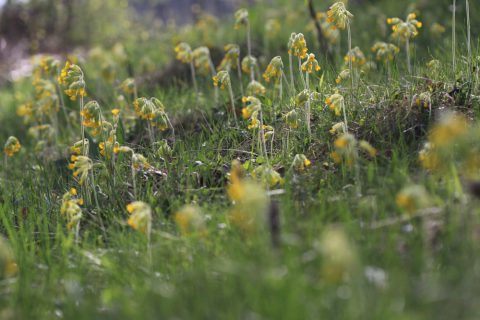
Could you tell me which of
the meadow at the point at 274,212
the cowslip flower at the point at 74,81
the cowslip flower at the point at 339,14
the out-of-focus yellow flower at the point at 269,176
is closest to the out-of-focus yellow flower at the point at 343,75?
the meadow at the point at 274,212

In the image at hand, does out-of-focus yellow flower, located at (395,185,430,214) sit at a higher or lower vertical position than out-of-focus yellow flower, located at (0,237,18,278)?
higher

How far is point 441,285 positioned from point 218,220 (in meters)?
1.05

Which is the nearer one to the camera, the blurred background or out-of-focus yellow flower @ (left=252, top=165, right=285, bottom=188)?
out-of-focus yellow flower @ (left=252, top=165, right=285, bottom=188)

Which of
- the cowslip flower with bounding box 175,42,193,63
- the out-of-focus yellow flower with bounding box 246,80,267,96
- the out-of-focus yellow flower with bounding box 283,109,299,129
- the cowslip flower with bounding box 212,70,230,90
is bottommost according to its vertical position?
the out-of-focus yellow flower with bounding box 283,109,299,129

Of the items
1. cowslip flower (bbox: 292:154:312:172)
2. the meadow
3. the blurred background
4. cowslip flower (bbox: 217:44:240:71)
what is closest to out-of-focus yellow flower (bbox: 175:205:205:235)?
the meadow

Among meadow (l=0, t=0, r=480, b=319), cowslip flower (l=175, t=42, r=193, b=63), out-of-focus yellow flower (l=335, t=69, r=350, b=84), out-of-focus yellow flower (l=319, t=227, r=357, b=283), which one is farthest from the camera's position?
cowslip flower (l=175, t=42, r=193, b=63)

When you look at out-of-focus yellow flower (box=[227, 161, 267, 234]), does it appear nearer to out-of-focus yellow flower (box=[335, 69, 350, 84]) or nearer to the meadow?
the meadow

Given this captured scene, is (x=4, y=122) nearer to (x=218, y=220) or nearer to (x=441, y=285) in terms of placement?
(x=218, y=220)

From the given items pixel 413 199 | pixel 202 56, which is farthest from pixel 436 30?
pixel 413 199

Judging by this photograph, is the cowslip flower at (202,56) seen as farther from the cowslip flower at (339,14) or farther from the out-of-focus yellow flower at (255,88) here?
the cowslip flower at (339,14)

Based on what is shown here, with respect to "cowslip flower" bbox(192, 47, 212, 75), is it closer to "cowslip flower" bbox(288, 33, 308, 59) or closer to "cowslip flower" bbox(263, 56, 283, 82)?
"cowslip flower" bbox(263, 56, 283, 82)

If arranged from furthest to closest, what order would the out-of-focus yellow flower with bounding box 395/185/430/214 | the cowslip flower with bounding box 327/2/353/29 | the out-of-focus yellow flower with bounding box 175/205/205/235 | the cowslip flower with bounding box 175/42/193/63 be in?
1. the cowslip flower with bounding box 175/42/193/63
2. the cowslip flower with bounding box 327/2/353/29
3. the out-of-focus yellow flower with bounding box 175/205/205/235
4. the out-of-focus yellow flower with bounding box 395/185/430/214

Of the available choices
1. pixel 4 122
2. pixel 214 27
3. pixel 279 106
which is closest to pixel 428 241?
pixel 279 106

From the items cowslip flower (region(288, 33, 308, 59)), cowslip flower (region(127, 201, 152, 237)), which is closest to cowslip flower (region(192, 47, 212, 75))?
cowslip flower (region(288, 33, 308, 59))
